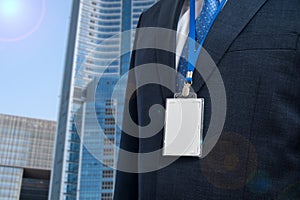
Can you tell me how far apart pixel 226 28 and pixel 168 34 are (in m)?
0.12

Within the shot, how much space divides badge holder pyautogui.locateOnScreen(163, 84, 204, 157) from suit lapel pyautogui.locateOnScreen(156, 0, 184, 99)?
4cm

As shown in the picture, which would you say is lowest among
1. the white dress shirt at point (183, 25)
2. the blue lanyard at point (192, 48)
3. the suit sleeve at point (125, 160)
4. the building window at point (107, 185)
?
the suit sleeve at point (125, 160)

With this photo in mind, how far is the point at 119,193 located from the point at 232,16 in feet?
1.10

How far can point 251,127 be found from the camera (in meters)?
0.48

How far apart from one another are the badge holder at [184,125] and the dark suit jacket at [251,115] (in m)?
0.01

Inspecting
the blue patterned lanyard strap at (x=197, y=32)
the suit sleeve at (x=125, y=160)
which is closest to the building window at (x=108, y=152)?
the suit sleeve at (x=125, y=160)

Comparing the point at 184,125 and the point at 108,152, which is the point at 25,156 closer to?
the point at 108,152

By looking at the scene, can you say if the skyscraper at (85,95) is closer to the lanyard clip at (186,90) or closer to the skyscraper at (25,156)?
the skyscraper at (25,156)

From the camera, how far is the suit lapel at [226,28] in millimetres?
522

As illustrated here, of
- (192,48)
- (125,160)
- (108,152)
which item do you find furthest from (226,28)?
(108,152)

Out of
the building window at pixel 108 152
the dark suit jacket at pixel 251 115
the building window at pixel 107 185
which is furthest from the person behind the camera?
the building window at pixel 107 185

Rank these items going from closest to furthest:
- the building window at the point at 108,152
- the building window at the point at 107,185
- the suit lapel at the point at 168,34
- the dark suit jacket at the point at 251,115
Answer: the dark suit jacket at the point at 251,115, the suit lapel at the point at 168,34, the building window at the point at 108,152, the building window at the point at 107,185

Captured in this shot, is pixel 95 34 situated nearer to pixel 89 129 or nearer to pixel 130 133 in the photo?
pixel 89 129

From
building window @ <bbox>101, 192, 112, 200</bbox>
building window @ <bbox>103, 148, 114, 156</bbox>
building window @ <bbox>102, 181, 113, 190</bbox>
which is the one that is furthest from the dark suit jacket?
building window @ <bbox>101, 192, 112, 200</bbox>
